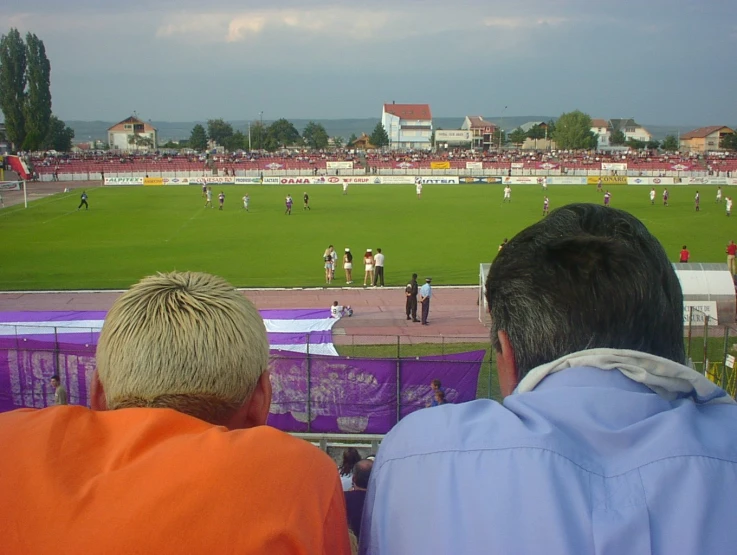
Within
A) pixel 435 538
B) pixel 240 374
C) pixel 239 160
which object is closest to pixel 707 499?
pixel 435 538

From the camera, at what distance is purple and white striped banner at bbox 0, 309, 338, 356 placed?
14883mm

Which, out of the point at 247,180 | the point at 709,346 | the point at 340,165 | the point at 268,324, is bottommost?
the point at 709,346

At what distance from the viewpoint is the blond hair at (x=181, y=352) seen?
5.31ft

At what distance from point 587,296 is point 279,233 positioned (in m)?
32.4

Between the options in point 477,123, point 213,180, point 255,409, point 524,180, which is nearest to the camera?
point 255,409

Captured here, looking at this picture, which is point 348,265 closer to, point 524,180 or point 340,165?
point 524,180

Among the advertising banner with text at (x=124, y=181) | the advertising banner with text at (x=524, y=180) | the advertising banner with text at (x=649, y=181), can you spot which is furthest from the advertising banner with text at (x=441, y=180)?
the advertising banner with text at (x=124, y=181)

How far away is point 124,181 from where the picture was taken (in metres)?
64.1

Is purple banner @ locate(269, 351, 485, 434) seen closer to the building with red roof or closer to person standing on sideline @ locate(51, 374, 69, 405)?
person standing on sideline @ locate(51, 374, 69, 405)

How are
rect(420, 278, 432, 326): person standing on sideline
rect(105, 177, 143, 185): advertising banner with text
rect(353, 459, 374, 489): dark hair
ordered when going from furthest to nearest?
rect(105, 177, 143, 185): advertising banner with text → rect(420, 278, 432, 326): person standing on sideline → rect(353, 459, 374, 489): dark hair

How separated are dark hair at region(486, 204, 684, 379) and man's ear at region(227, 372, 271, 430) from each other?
0.62 meters

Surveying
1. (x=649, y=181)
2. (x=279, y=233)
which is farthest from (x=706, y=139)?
(x=279, y=233)

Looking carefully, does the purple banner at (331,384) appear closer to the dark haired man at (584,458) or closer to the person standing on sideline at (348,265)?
the dark haired man at (584,458)

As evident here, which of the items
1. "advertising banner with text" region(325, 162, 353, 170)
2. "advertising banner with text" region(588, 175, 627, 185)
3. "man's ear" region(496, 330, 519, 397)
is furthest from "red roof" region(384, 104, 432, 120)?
"man's ear" region(496, 330, 519, 397)
